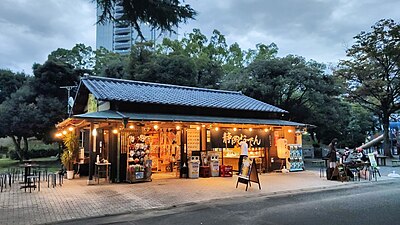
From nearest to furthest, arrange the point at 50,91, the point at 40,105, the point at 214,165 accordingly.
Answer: the point at 214,165 → the point at 40,105 → the point at 50,91

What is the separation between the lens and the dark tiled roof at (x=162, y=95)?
40.9ft

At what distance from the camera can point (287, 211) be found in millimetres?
6527

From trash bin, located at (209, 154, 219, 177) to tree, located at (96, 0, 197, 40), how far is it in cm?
930

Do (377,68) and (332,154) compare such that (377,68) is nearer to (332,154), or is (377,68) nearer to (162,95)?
(332,154)

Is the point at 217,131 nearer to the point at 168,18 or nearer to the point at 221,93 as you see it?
the point at 221,93

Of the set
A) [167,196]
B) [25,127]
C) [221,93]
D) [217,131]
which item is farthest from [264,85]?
[25,127]

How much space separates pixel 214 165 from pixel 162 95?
400 centimetres

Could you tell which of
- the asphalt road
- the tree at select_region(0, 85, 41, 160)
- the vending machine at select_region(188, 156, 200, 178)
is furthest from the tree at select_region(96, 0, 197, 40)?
the tree at select_region(0, 85, 41, 160)

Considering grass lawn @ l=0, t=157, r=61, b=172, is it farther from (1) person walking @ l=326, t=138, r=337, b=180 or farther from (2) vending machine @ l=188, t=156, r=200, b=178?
(1) person walking @ l=326, t=138, r=337, b=180

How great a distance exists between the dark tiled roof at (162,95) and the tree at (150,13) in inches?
292

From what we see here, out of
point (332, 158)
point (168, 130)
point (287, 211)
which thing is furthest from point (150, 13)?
point (168, 130)

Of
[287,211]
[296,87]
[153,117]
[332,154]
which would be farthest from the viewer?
[296,87]

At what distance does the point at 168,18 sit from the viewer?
4.46m

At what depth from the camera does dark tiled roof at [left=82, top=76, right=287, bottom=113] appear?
40.9 ft
